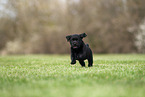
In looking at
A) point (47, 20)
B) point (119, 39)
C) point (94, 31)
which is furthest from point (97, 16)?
point (47, 20)

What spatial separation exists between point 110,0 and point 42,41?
15204mm

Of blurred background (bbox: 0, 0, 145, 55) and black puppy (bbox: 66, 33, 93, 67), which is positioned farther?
blurred background (bbox: 0, 0, 145, 55)

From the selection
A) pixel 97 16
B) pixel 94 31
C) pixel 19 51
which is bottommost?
pixel 19 51

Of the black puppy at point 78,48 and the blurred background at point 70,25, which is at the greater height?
the blurred background at point 70,25

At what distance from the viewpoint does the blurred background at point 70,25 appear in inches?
1342

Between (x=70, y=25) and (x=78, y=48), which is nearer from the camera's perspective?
(x=78, y=48)

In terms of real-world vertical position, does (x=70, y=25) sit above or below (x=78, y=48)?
above

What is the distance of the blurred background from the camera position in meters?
34.1

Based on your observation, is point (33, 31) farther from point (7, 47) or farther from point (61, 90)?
point (61, 90)

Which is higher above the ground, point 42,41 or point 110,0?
point 110,0

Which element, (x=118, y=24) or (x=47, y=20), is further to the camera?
(x=47, y=20)

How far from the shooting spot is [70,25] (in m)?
37.8

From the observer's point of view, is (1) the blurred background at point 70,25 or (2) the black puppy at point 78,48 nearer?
(2) the black puppy at point 78,48

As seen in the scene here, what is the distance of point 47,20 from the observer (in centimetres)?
4306
